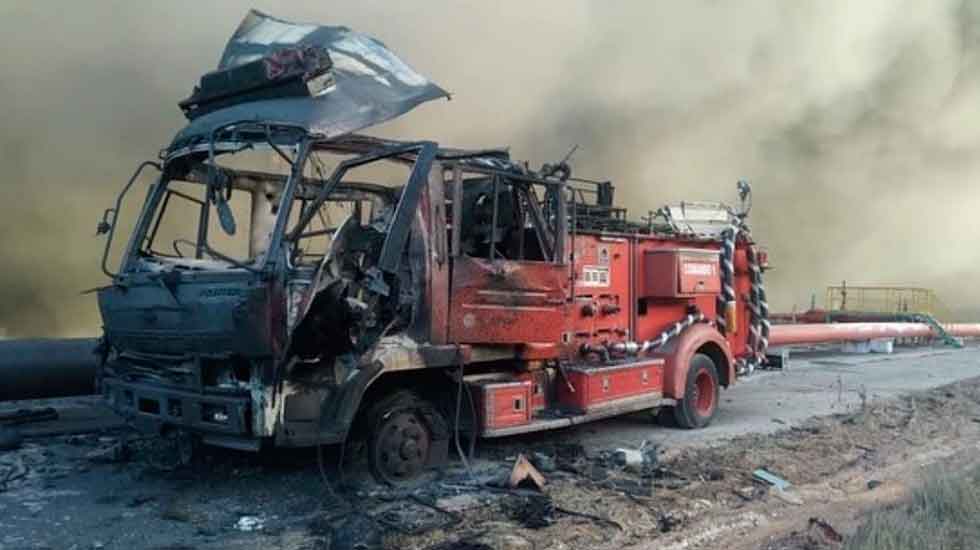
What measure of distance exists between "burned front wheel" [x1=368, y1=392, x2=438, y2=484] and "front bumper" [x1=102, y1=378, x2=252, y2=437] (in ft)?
2.92

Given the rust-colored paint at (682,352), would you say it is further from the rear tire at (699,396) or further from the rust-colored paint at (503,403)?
the rust-colored paint at (503,403)

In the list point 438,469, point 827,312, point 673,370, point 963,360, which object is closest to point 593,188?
point 673,370

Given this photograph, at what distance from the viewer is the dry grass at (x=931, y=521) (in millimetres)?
4133

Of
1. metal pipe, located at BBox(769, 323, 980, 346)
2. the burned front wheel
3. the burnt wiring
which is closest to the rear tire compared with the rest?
the burnt wiring

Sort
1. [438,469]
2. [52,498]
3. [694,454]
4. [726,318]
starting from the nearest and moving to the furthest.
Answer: [52,498] → [438,469] → [694,454] → [726,318]

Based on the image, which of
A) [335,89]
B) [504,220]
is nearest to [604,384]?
[504,220]

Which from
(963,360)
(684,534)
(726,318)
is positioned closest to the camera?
(684,534)

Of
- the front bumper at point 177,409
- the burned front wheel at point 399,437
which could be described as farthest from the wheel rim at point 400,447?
the front bumper at point 177,409

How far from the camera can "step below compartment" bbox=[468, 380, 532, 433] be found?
6.00 meters

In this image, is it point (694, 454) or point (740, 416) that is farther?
point (740, 416)

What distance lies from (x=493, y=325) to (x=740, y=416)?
3907mm

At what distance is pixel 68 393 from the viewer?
25.0 feet

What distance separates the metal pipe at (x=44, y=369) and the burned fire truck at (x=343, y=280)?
169 centimetres

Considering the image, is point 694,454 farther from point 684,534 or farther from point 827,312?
point 827,312
